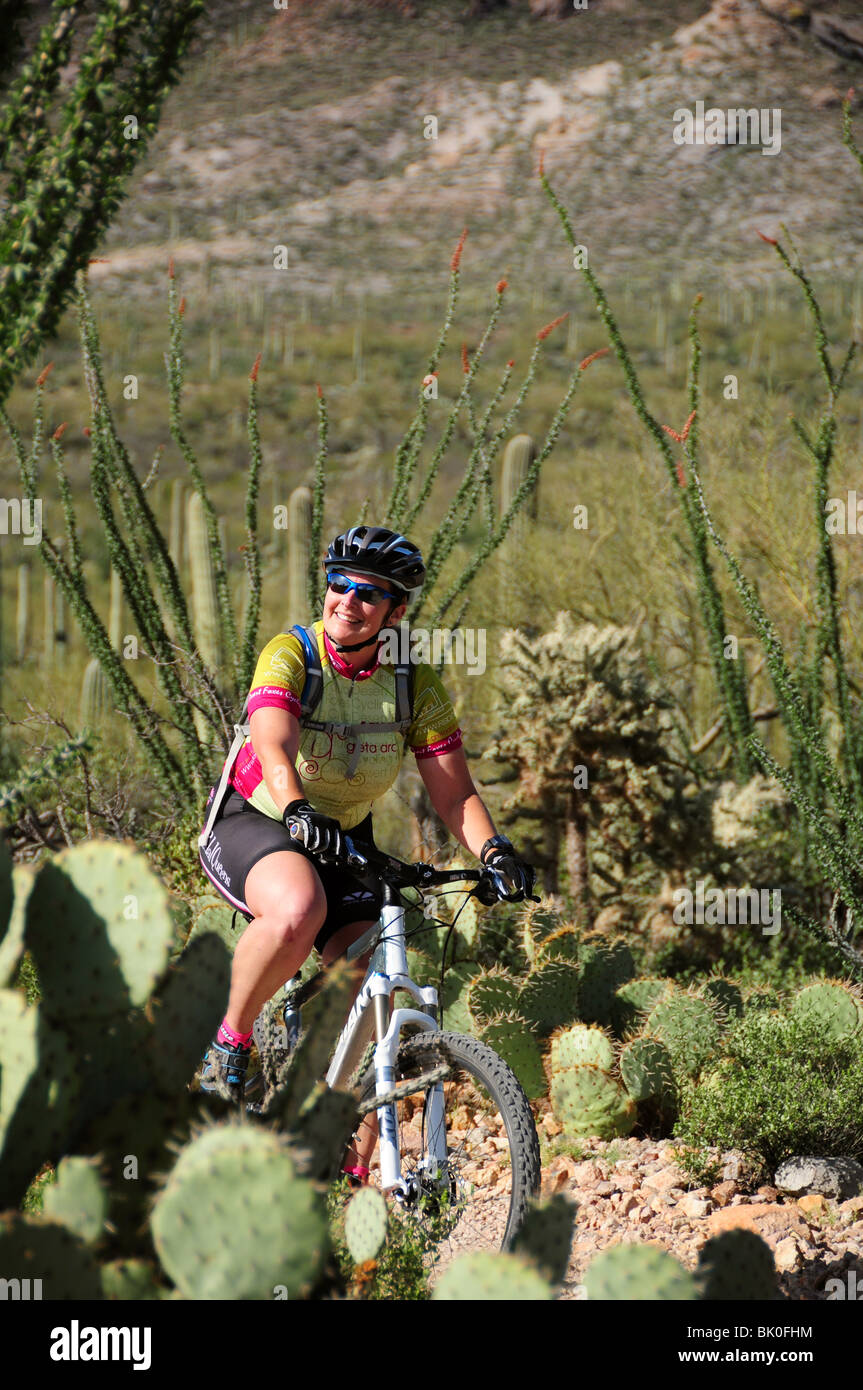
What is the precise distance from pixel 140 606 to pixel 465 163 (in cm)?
7140

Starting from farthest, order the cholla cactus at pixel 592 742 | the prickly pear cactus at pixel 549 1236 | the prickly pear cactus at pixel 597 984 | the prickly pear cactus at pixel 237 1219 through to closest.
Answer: the cholla cactus at pixel 592 742
the prickly pear cactus at pixel 597 984
the prickly pear cactus at pixel 549 1236
the prickly pear cactus at pixel 237 1219

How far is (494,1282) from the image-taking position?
1815 millimetres

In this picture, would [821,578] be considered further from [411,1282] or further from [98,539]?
[98,539]

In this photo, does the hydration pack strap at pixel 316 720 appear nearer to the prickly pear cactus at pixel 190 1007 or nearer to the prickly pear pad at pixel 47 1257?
the prickly pear cactus at pixel 190 1007

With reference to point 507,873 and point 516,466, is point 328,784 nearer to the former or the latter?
point 507,873

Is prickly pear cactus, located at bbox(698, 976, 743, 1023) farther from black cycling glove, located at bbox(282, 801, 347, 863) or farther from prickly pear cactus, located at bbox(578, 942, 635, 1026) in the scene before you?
black cycling glove, located at bbox(282, 801, 347, 863)

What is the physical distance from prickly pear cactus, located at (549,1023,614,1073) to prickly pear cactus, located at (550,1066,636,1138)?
0.15 ft

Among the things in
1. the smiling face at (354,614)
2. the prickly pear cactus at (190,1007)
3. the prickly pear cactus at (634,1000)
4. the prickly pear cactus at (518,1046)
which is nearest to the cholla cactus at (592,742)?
the prickly pear cactus at (634,1000)

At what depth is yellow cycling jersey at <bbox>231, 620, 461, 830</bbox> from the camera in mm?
3432

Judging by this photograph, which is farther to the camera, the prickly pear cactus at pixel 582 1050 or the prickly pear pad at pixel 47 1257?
the prickly pear cactus at pixel 582 1050

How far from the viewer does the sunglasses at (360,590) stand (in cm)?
335

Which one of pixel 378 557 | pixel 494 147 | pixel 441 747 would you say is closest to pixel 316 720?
pixel 441 747

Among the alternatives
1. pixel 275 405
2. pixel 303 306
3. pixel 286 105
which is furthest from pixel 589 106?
pixel 275 405

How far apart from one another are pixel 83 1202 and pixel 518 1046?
2.93 m
